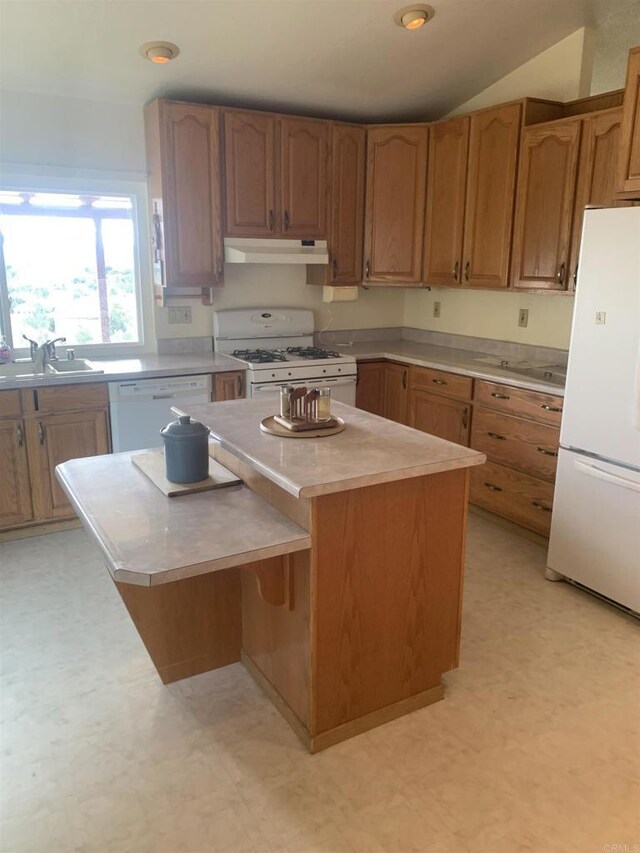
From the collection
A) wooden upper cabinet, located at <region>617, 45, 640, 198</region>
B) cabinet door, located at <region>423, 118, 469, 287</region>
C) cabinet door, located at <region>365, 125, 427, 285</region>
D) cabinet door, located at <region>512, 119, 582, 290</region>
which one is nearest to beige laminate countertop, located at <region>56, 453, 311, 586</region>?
wooden upper cabinet, located at <region>617, 45, 640, 198</region>

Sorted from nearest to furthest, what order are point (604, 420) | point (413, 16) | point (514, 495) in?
point (604, 420) < point (413, 16) < point (514, 495)

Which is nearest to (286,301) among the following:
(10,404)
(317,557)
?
(10,404)

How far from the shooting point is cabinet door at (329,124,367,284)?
423 cm

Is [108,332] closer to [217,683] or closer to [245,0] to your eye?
[245,0]

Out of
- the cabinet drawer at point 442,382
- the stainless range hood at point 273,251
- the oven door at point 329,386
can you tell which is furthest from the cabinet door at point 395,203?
the oven door at point 329,386

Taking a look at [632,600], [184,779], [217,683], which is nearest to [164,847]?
[184,779]

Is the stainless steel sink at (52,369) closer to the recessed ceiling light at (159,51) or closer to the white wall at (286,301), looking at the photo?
the white wall at (286,301)

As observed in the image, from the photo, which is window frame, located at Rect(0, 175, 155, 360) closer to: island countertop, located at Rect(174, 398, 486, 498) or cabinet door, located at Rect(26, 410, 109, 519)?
cabinet door, located at Rect(26, 410, 109, 519)

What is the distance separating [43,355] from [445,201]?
269 cm

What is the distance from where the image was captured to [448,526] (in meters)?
2.13

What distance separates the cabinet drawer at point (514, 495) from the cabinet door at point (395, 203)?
149 centimetres

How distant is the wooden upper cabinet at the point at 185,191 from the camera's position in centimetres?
373

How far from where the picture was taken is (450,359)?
13.7ft

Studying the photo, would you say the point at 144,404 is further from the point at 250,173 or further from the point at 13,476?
the point at 250,173
